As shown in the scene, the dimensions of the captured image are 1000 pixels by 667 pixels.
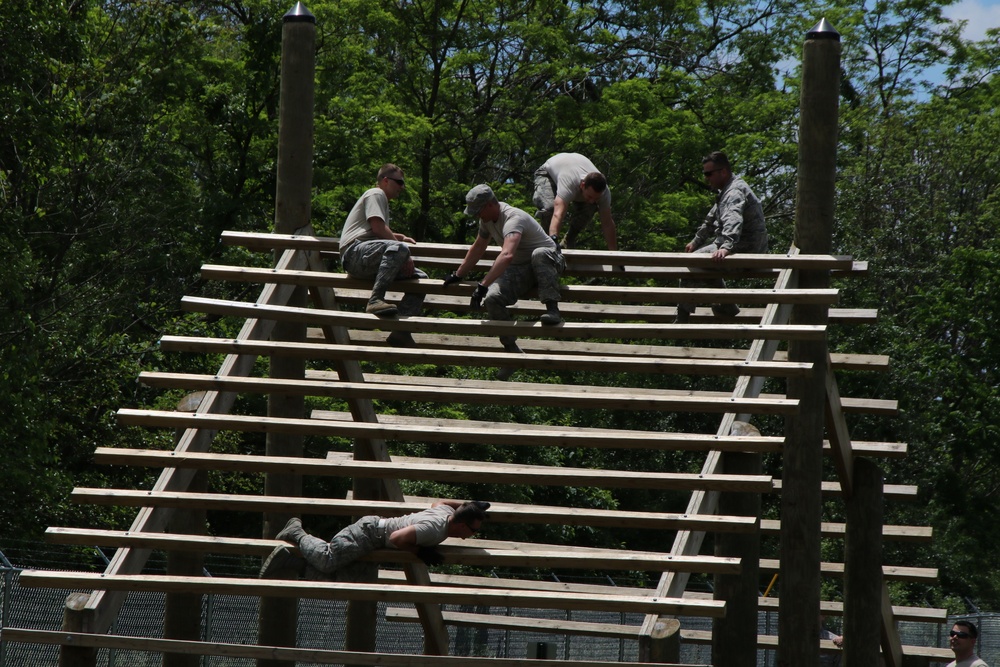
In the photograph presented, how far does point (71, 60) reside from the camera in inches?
644

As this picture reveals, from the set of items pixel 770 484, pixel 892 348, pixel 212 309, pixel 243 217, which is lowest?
pixel 770 484

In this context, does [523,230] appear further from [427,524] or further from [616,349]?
[427,524]

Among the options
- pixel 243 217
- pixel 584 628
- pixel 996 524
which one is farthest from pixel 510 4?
pixel 584 628

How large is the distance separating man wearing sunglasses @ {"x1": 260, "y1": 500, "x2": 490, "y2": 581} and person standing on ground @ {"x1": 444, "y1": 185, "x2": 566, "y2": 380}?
168cm

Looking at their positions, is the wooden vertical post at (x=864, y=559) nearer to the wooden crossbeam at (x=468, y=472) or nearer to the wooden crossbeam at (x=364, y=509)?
the wooden crossbeam at (x=468, y=472)

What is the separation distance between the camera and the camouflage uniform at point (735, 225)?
8570 millimetres

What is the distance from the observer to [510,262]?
802 centimetres

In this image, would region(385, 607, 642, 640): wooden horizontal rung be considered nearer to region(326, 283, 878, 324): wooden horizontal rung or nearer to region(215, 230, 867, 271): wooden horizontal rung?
region(326, 283, 878, 324): wooden horizontal rung

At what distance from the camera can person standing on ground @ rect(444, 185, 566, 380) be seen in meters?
7.98

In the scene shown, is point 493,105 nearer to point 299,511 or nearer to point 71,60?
point 71,60

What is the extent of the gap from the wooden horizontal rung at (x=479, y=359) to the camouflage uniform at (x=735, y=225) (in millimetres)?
1372

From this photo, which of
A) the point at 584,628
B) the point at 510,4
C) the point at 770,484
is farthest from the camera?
the point at 510,4

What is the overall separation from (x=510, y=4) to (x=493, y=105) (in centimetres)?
219

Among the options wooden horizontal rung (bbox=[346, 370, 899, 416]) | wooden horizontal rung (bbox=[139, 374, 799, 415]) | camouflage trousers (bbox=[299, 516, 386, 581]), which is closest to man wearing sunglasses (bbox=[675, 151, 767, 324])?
wooden horizontal rung (bbox=[346, 370, 899, 416])
